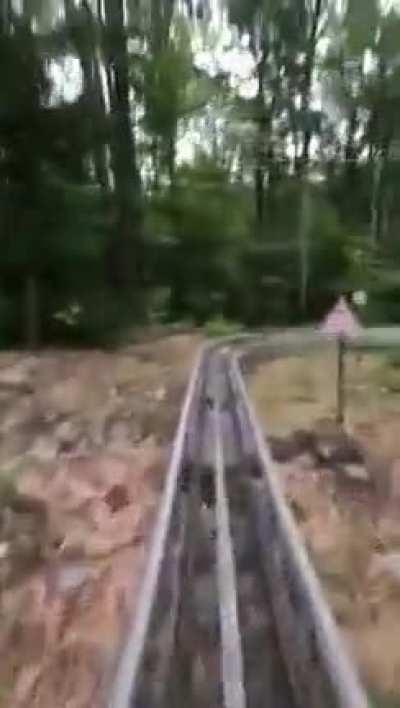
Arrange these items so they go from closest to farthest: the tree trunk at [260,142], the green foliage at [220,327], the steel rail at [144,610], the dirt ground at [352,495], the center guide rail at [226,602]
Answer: the steel rail at [144,610]
the center guide rail at [226,602]
the dirt ground at [352,495]
the green foliage at [220,327]
the tree trunk at [260,142]

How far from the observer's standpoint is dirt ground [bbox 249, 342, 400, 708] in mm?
6680

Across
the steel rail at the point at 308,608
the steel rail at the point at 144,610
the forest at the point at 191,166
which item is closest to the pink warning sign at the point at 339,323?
the steel rail at the point at 144,610

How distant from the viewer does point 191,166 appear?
1711 inches

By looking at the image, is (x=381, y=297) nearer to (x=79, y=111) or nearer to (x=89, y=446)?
(x=79, y=111)

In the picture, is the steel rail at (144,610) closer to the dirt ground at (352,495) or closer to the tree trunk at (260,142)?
the dirt ground at (352,495)

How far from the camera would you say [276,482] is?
10117 mm

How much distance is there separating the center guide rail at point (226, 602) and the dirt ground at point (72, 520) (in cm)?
22

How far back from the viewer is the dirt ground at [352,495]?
6.68 m

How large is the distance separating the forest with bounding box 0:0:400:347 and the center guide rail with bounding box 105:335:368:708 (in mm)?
16106

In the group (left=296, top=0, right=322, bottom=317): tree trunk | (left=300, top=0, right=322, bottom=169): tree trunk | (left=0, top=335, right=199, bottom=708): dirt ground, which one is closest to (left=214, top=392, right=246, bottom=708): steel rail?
(left=0, top=335, right=199, bottom=708): dirt ground

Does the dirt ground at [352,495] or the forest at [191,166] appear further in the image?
the forest at [191,166]

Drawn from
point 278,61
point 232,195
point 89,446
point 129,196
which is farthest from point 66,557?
point 278,61

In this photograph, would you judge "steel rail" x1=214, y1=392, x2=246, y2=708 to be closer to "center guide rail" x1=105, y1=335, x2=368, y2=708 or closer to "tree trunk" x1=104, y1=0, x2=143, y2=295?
"center guide rail" x1=105, y1=335, x2=368, y2=708

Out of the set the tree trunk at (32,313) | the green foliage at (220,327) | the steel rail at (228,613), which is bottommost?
the green foliage at (220,327)
